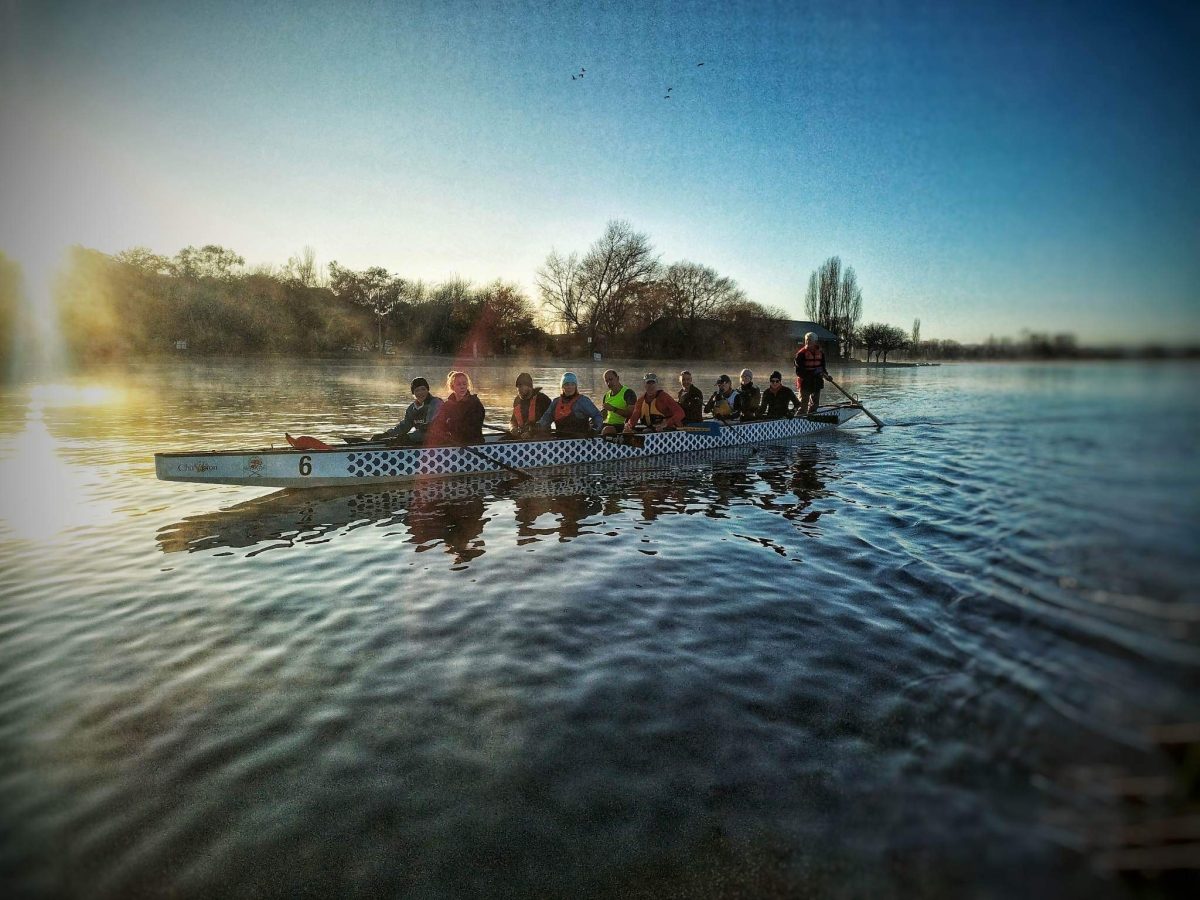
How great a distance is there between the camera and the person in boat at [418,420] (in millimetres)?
11891

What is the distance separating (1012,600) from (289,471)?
1046 centimetres

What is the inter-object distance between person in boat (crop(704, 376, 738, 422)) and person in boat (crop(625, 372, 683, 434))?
8.01ft

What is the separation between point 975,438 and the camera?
17344mm

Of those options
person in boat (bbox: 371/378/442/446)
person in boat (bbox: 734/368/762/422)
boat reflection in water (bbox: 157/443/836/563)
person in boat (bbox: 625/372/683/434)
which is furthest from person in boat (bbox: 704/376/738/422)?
person in boat (bbox: 371/378/442/446)

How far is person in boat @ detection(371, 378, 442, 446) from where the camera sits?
39.0 feet

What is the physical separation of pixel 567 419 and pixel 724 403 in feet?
18.4

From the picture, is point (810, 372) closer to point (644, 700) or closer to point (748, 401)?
point (748, 401)

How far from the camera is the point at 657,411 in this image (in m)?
15.2

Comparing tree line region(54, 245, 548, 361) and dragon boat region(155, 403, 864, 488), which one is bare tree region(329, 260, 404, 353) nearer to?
tree line region(54, 245, 548, 361)

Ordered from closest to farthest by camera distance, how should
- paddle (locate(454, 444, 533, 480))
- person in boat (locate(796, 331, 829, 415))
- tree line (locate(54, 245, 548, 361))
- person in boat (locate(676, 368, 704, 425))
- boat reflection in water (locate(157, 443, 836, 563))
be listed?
boat reflection in water (locate(157, 443, 836, 563)) → paddle (locate(454, 444, 533, 480)) → person in boat (locate(676, 368, 704, 425)) → person in boat (locate(796, 331, 829, 415)) → tree line (locate(54, 245, 548, 361))

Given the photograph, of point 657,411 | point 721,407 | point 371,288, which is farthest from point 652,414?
point 371,288

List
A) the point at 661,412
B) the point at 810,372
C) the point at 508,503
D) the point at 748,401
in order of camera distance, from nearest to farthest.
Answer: the point at 508,503, the point at 661,412, the point at 748,401, the point at 810,372

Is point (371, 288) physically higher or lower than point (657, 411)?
higher

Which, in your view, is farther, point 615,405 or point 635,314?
point 635,314
